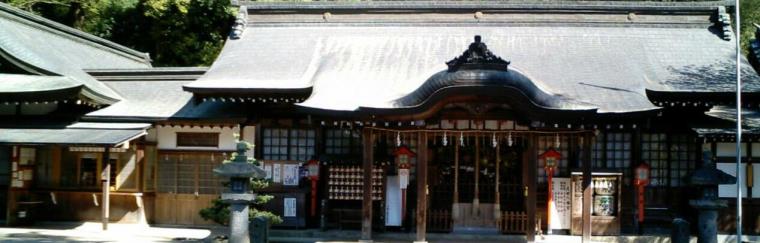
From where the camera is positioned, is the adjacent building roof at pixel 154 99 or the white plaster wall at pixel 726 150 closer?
the white plaster wall at pixel 726 150

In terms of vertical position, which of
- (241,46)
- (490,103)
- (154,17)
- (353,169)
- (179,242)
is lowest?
(179,242)

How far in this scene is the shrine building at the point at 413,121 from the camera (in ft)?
58.1

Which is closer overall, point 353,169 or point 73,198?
point 353,169

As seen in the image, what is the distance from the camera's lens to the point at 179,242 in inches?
732

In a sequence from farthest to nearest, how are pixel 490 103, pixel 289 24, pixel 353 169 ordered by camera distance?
pixel 289 24 < pixel 353 169 < pixel 490 103

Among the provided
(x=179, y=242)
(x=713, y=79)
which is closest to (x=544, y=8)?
(x=713, y=79)

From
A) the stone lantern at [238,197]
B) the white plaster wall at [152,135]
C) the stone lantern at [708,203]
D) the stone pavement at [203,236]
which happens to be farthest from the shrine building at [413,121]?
the stone lantern at [238,197]

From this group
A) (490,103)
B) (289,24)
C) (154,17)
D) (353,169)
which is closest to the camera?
(490,103)

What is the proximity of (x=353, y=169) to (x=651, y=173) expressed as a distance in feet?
24.1

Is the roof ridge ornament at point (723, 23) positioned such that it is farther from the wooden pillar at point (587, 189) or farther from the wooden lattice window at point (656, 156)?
the wooden pillar at point (587, 189)

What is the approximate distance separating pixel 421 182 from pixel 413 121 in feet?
4.61

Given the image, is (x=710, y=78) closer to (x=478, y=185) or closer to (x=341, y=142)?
(x=478, y=185)

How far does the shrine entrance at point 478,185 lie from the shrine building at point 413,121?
4 cm

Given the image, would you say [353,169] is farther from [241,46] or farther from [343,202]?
[241,46]
